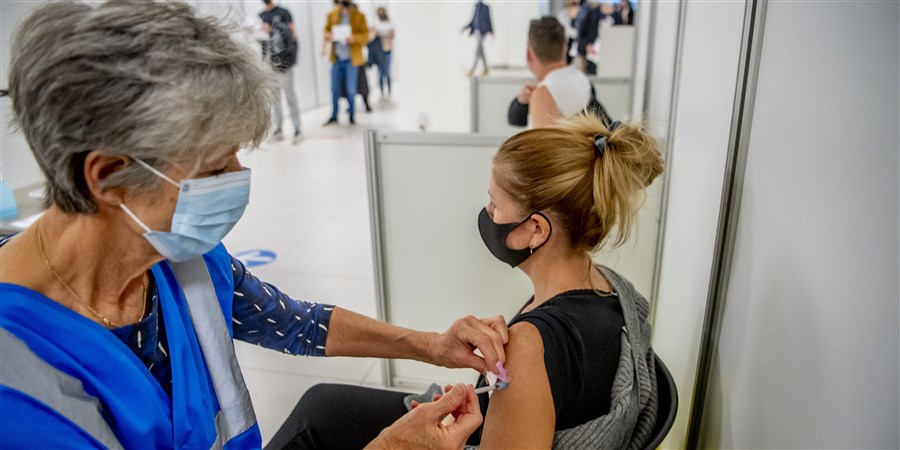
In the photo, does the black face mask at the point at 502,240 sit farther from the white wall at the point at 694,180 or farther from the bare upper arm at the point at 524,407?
the white wall at the point at 694,180

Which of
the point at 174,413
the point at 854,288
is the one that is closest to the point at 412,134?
the point at 174,413

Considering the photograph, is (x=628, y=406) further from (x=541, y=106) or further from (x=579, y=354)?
(x=541, y=106)

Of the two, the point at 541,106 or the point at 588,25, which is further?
the point at 588,25

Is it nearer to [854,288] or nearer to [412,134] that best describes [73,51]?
[854,288]

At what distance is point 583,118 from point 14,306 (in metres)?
1.03

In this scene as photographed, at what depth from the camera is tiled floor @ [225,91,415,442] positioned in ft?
8.22

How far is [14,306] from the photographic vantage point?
2.64ft

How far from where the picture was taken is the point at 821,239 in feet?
2.57

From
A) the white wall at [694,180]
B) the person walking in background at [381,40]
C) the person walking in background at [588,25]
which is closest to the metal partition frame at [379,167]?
the white wall at [694,180]

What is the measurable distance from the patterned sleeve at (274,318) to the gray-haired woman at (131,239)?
118 mm

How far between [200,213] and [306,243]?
10.1ft

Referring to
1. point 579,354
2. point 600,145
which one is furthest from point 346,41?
point 579,354

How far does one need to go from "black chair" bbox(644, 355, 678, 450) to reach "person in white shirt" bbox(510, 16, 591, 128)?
168cm

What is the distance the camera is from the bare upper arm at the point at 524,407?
0.99 metres
